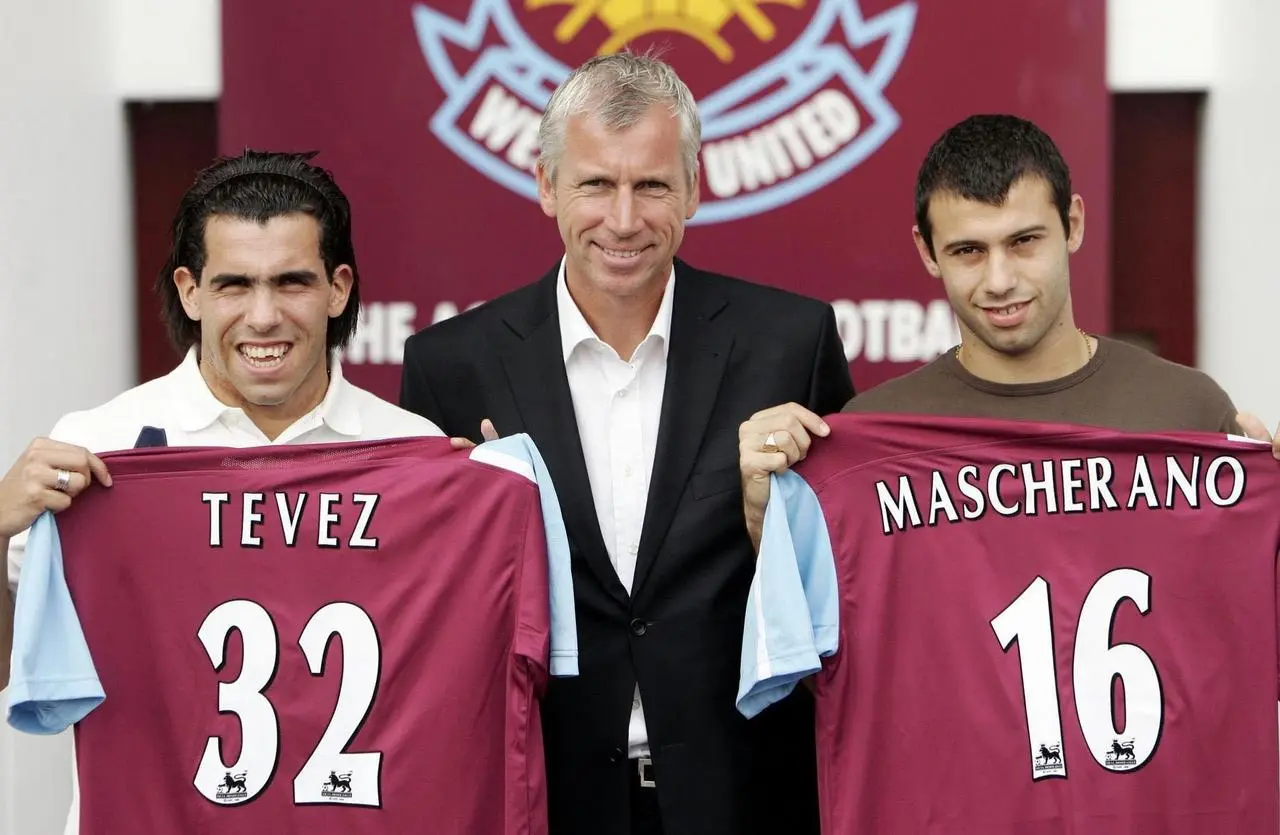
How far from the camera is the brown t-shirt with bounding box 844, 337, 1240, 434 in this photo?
2.49 metres

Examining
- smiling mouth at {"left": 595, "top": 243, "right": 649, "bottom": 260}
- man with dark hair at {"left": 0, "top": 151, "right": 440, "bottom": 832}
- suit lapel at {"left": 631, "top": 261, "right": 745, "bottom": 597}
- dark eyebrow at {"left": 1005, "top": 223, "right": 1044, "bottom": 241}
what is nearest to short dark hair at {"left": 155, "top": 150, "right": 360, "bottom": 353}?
man with dark hair at {"left": 0, "top": 151, "right": 440, "bottom": 832}

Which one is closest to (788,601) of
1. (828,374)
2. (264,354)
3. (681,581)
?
(681,581)

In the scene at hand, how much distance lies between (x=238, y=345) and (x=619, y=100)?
724mm

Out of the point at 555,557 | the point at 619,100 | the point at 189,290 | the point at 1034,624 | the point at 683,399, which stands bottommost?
the point at 1034,624

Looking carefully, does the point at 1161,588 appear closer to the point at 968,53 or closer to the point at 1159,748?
the point at 1159,748

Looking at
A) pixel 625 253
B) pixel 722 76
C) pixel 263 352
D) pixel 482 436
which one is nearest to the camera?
pixel 263 352

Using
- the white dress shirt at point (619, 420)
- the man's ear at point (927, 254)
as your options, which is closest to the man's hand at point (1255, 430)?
the man's ear at point (927, 254)

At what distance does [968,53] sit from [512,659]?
219 centimetres

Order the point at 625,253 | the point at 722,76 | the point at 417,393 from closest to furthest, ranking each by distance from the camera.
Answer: the point at 625,253 < the point at 417,393 < the point at 722,76

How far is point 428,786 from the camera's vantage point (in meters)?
2.43

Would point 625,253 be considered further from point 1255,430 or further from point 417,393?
point 1255,430

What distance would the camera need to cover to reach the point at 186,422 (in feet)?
8.20

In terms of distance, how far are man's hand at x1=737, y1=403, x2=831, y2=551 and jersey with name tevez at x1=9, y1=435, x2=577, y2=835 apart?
313 millimetres

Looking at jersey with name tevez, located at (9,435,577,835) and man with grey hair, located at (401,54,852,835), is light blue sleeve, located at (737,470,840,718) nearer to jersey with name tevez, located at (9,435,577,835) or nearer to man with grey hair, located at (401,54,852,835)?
man with grey hair, located at (401,54,852,835)
